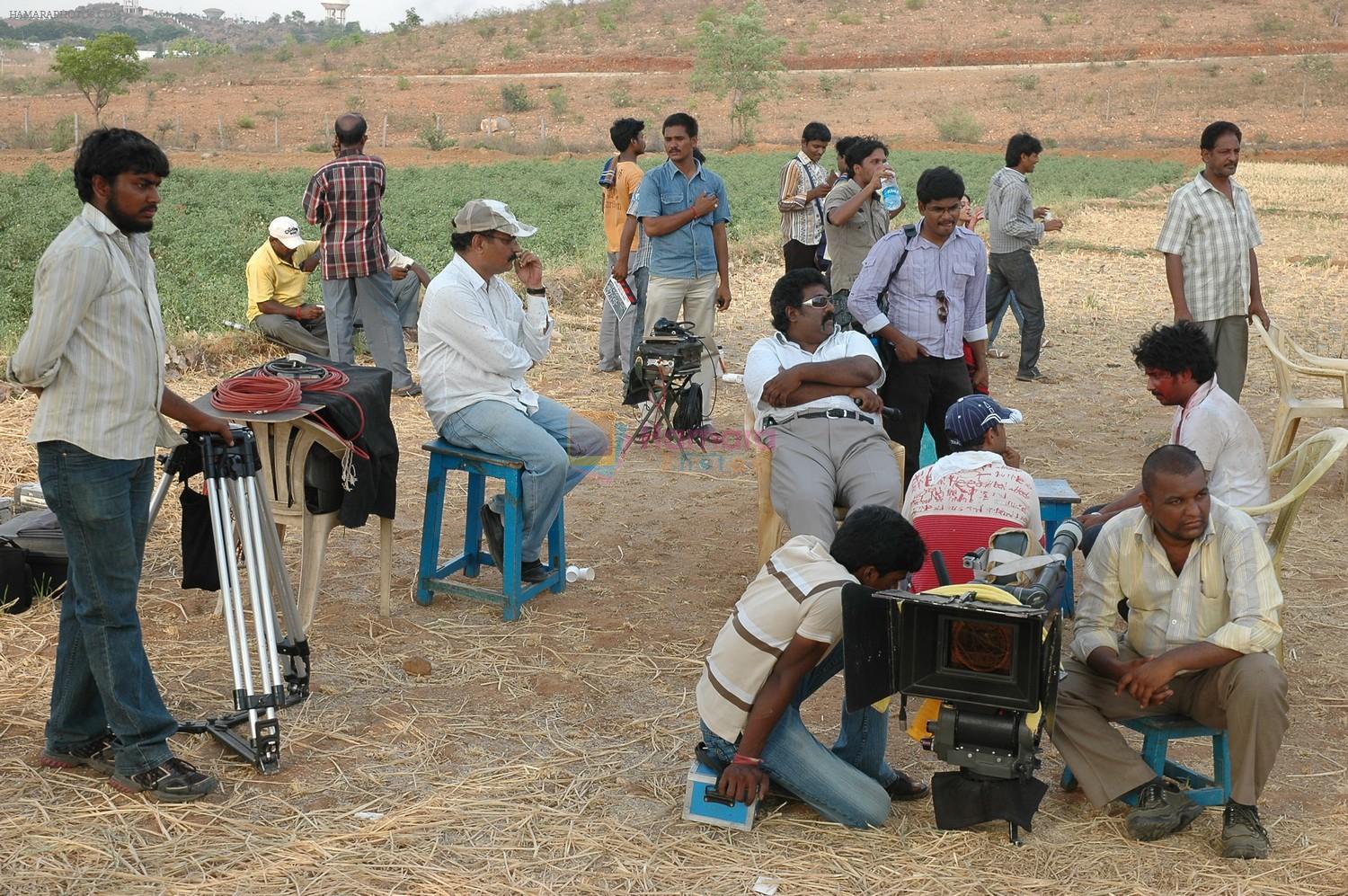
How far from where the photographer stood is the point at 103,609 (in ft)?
13.1

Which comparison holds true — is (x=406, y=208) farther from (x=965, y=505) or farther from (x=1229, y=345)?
(x=965, y=505)

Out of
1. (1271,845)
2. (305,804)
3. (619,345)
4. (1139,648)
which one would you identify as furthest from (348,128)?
(1271,845)

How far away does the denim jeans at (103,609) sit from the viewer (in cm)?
393

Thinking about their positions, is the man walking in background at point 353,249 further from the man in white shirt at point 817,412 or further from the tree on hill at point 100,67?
the tree on hill at point 100,67

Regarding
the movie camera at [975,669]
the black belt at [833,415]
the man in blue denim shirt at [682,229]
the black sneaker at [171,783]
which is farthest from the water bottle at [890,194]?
the black sneaker at [171,783]

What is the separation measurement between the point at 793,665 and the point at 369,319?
654 centimetres

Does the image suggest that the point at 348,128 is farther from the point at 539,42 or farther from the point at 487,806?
the point at 539,42

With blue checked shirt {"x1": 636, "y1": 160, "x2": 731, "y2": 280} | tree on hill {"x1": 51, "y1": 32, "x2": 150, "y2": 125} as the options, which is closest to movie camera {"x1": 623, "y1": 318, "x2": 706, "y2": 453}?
blue checked shirt {"x1": 636, "y1": 160, "x2": 731, "y2": 280}

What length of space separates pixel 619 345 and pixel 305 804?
678 centimetres

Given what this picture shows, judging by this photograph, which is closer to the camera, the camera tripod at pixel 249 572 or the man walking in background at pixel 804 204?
the camera tripod at pixel 249 572

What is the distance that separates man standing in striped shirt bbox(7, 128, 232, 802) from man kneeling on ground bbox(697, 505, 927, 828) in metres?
1.67

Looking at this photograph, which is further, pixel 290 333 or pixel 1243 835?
pixel 290 333

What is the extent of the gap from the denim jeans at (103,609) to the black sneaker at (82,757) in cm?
3

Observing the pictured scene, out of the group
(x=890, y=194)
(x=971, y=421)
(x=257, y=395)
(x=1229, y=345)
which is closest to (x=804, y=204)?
(x=890, y=194)
